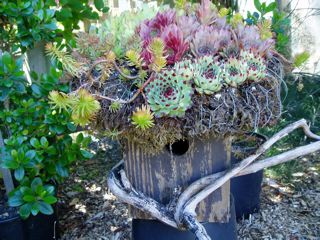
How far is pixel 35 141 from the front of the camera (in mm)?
1324

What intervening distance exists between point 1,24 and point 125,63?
0.80 m

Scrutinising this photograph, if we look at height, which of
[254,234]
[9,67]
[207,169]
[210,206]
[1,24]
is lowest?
[254,234]

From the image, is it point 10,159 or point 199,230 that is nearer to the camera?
point 199,230

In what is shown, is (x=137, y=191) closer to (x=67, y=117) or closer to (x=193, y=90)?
(x=193, y=90)

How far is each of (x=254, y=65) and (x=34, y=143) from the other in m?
0.81

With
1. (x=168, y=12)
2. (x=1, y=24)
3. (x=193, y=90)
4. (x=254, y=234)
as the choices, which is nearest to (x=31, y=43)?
(x=1, y=24)

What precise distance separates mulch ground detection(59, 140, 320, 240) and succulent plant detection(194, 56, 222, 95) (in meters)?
0.96

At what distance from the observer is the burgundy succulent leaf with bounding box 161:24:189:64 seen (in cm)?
87

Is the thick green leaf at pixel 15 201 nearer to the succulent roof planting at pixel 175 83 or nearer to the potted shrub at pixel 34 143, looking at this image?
the potted shrub at pixel 34 143

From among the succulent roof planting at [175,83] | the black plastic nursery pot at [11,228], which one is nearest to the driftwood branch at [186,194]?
the succulent roof planting at [175,83]

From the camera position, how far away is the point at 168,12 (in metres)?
1.00

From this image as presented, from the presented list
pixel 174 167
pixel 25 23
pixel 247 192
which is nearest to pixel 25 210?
pixel 174 167

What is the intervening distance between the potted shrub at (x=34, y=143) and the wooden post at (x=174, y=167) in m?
0.40

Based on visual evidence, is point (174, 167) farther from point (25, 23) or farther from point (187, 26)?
point (25, 23)
